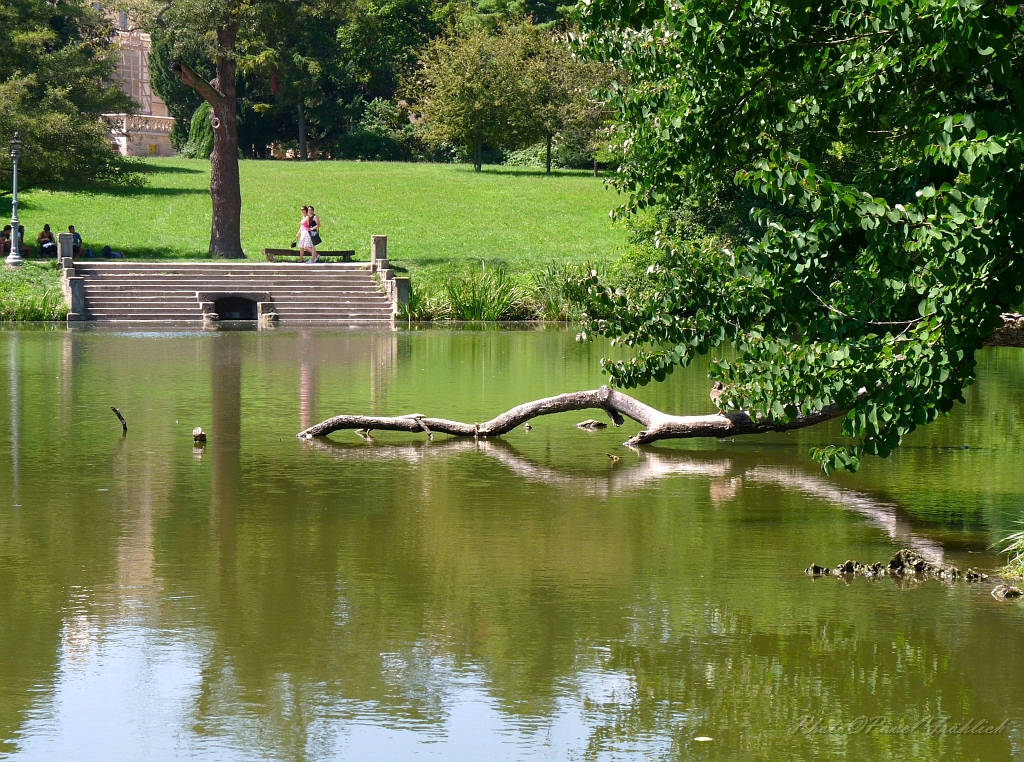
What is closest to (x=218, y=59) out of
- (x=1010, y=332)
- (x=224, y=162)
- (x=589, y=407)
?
(x=224, y=162)

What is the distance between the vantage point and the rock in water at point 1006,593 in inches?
362

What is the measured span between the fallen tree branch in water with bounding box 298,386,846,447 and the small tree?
49662 mm

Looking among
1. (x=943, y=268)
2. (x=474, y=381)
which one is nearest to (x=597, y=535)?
(x=943, y=268)

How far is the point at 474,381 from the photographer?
2289cm

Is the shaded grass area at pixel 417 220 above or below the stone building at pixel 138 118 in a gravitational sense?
below

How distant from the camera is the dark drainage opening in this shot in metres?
38.8

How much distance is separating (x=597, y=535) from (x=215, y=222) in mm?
37428

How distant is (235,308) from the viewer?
3916cm

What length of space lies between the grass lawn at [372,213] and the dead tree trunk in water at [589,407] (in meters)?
28.5

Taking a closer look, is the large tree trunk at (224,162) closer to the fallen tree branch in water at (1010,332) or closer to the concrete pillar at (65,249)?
the concrete pillar at (65,249)

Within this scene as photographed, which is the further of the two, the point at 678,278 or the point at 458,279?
the point at 458,279

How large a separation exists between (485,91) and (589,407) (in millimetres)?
50240

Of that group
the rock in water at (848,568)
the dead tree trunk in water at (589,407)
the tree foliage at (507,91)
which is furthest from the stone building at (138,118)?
the rock in water at (848,568)

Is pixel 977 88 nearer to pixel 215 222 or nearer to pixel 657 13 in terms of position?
pixel 657 13
